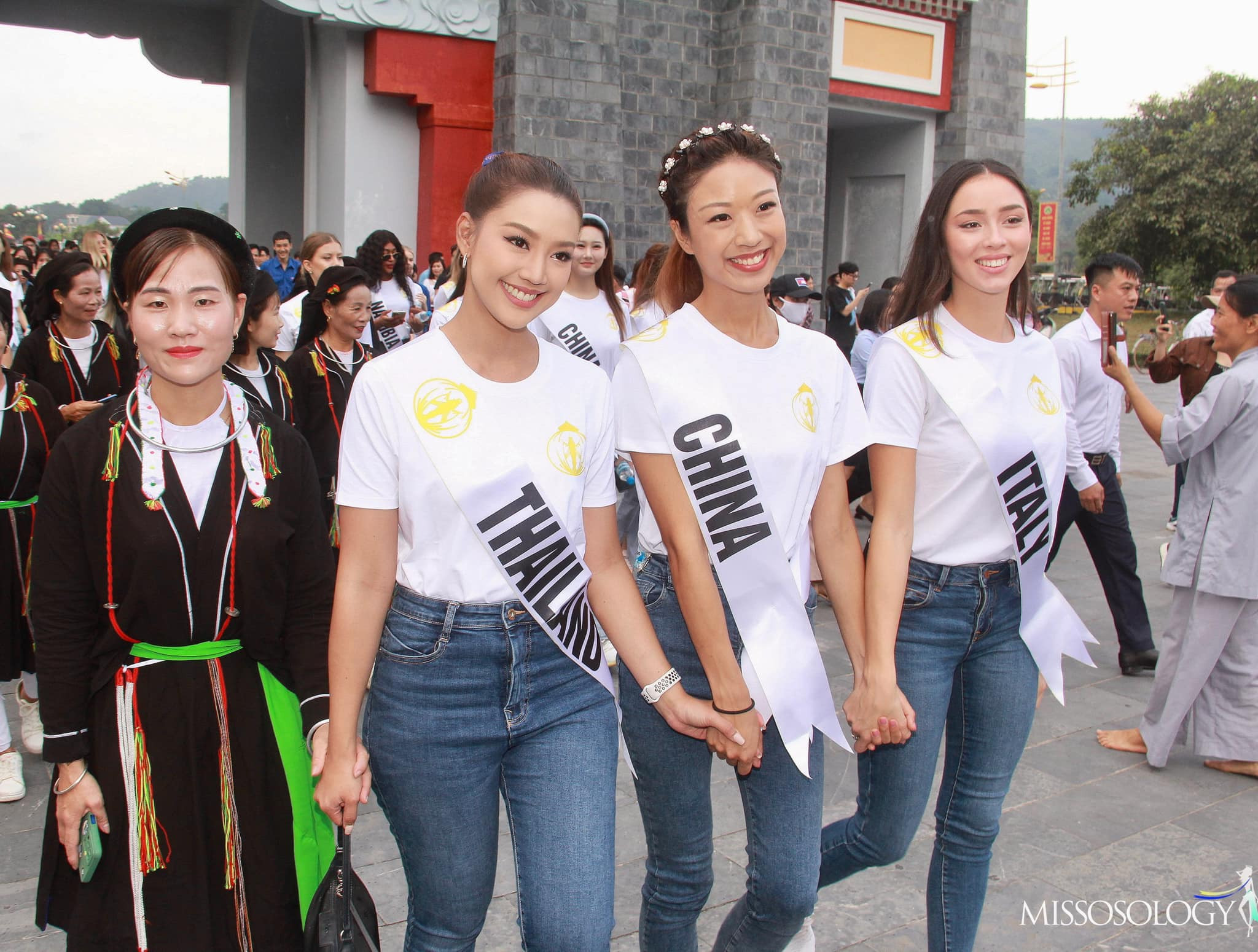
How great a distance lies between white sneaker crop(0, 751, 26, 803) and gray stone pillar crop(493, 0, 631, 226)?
969 cm

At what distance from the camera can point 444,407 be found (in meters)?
1.99

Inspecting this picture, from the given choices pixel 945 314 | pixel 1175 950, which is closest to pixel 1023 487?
pixel 945 314

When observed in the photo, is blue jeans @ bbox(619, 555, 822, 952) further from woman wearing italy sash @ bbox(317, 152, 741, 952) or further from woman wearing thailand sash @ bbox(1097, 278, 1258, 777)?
woman wearing thailand sash @ bbox(1097, 278, 1258, 777)

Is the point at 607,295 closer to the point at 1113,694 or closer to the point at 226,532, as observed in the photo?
the point at 1113,694

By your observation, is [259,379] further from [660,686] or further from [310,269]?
[660,686]

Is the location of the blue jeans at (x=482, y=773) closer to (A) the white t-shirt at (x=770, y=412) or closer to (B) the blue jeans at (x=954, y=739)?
(A) the white t-shirt at (x=770, y=412)

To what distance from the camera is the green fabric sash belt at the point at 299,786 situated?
7.12 feet

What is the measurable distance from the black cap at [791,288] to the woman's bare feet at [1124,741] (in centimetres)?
398

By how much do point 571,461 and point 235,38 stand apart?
61.1 ft

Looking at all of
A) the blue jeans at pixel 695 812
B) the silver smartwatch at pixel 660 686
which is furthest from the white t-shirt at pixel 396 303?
the silver smartwatch at pixel 660 686

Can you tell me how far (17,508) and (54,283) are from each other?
4.57ft

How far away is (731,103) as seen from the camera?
14523 mm

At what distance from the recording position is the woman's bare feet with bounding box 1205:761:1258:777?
4145 millimetres

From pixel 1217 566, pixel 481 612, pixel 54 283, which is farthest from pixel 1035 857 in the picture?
pixel 54 283
